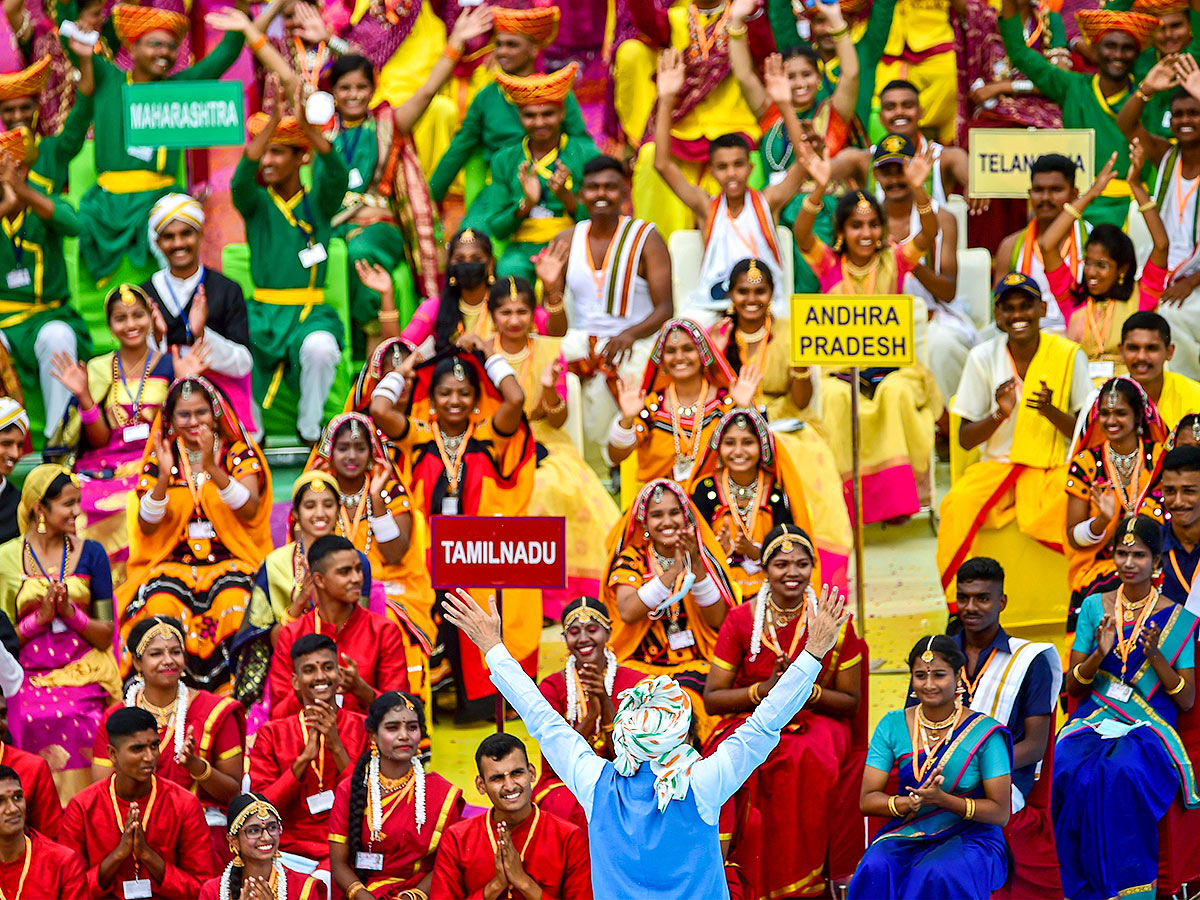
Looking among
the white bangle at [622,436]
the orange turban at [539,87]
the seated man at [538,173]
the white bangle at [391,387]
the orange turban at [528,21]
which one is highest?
Answer: the orange turban at [528,21]

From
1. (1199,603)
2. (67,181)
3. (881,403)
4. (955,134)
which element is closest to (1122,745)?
(1199,603)

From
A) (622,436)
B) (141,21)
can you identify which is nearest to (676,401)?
(622,436)

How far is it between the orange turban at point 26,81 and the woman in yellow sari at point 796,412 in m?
3.70

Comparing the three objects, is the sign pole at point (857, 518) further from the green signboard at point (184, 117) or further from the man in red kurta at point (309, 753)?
the green signboard at point (184, 117)

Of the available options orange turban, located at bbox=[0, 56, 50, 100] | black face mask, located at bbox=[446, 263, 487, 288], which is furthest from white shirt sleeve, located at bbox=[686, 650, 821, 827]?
orange turban, located at bbox=[0, 56, 50, 100]

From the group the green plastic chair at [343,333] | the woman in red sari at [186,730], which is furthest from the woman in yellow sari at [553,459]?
the woman in red sari at [186,730]

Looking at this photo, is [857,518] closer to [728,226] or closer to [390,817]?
[728,226]

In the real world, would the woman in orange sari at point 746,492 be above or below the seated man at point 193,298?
below

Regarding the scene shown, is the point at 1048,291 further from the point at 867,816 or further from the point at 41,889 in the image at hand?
the point at 41,889

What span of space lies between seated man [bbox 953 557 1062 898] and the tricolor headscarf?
1.79 m

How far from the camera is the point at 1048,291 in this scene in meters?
9.51

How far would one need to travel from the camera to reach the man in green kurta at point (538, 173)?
10180 millimetres

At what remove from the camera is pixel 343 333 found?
1015 cm

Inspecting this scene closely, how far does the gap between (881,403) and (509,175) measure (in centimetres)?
218
